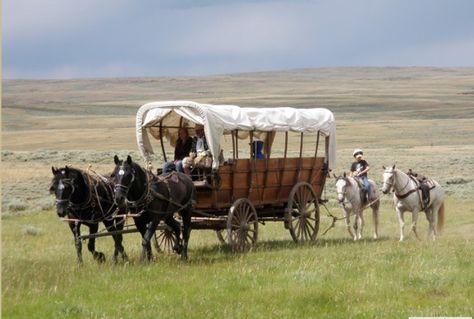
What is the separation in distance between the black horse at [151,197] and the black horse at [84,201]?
0.33m

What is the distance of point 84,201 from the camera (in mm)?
14953

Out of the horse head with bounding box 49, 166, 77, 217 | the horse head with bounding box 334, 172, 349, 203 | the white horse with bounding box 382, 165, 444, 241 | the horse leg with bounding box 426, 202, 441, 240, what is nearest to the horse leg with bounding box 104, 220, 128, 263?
the horse head with bounding box 49, 166, 77, 217

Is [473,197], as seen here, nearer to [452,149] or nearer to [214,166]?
[214,166]

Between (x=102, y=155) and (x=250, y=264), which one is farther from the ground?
(x=250, y=264)

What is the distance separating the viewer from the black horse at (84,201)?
14.3m

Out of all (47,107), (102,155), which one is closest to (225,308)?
(102,155)

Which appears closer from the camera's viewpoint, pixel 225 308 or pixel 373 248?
pixel 225 308

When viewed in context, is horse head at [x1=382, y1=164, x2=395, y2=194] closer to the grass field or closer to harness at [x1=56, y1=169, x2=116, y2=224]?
the grass field

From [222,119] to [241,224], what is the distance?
2.03 metres

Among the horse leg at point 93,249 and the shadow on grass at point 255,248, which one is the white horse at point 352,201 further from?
the horse leg at point 93,249

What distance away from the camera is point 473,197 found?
34.7 metres

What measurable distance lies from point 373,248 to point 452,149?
53.8m

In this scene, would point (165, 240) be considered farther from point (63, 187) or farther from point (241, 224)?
point (63, 187)

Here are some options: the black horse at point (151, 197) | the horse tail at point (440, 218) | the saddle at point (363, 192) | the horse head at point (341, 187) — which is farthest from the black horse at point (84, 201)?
the horse tail at point (440, 218)
